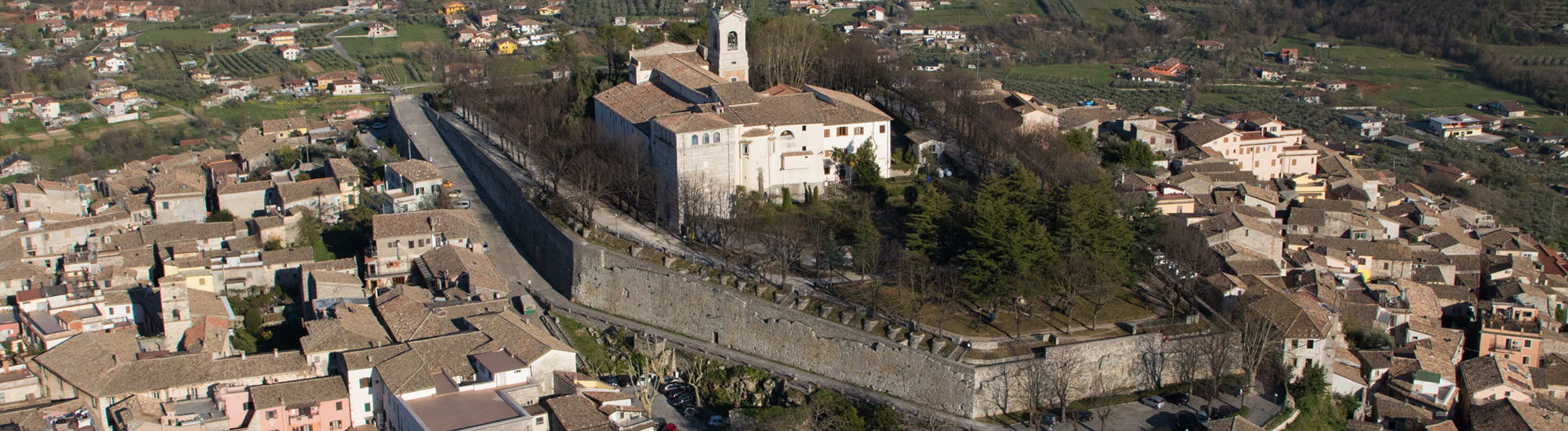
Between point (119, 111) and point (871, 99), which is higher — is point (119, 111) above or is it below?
below

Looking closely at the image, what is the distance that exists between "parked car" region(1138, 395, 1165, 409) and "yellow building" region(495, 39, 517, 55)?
58137mm

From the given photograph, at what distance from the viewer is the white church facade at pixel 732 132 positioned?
116 feet

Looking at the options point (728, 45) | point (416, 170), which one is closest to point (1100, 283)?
point (728, 45)

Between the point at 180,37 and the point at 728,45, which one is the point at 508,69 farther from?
the point at 180,37

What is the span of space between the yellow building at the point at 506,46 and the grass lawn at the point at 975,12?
95.4 ft

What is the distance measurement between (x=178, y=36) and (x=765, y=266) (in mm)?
72458

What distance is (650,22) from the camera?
272 ft

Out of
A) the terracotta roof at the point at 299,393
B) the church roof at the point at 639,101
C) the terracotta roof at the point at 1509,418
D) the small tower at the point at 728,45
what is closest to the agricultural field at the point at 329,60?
the small tower at the point at 728,45

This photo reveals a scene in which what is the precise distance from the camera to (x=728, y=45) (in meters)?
43.2

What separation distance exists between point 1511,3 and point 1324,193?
58.6 metres

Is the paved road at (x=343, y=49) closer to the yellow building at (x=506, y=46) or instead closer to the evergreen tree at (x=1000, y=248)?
the yellow building at (x=506, y=46)

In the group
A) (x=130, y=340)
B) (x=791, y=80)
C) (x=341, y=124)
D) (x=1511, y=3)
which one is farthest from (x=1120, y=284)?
(x=1511, y=3)

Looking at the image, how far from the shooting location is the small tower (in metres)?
42.7

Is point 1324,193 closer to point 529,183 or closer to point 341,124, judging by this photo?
point 529,183
